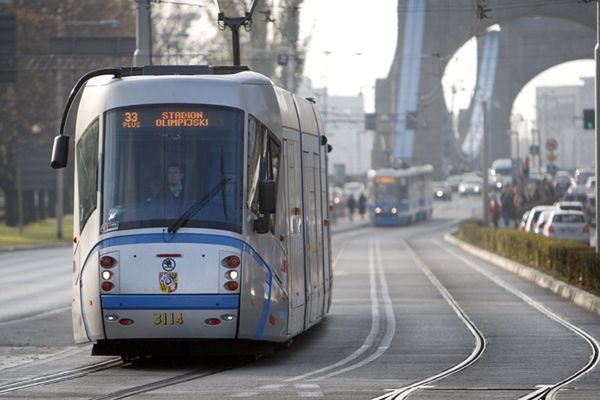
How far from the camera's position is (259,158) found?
56.3 ft

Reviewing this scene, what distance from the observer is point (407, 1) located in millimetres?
44469

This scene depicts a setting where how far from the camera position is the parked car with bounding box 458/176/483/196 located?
141 metres

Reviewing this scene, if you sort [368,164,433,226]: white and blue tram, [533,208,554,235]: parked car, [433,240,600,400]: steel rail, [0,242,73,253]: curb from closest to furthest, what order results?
[433,240,600,400]: steel rail
[533,208,554,235]: parked car
[0,242,73,253]: curb
[368,164,433,226]: white and blue tram

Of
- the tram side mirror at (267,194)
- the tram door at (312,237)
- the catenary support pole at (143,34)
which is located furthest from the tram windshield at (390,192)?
the tram side mirror at (267,194)

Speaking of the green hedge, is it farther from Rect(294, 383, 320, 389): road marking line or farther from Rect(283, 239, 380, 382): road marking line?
Rect(294, 383, 320, 389): road marking line

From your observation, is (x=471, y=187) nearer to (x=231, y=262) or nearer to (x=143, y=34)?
(x=143, y=34)

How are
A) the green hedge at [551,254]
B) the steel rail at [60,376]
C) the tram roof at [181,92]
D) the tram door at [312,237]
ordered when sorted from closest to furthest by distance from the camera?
A: the steel rail at [60,376], the tram roof at [181,92], the tram door at [312,237], the green hedge at [551,254]

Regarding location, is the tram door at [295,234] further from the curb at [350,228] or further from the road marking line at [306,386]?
the curb at [350,228]

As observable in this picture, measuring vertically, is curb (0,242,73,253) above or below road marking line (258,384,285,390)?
below

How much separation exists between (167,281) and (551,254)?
69.6ft

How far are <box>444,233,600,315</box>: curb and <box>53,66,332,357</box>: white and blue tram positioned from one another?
10235mm

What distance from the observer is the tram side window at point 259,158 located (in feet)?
55.6

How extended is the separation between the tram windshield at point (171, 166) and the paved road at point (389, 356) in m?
1.58

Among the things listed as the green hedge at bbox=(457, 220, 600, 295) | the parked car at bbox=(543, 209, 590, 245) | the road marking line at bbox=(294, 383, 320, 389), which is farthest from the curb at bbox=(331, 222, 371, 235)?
the road marking line at bbox=(294, 383, 320, 389)
